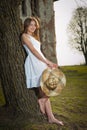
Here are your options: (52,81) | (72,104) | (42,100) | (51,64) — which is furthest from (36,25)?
(72,104)

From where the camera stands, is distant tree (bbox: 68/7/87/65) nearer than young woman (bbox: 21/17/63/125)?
No

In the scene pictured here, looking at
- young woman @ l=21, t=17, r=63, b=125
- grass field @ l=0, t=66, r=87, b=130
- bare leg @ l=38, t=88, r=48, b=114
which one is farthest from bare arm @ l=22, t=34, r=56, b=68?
bare leg @ l=38, t=88, r=48, b=114

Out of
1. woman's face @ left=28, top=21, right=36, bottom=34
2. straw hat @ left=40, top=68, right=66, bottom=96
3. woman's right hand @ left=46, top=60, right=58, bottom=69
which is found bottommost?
straw hat @ left=40, top=68, right=66, bottom=96

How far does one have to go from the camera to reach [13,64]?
307 centimetres

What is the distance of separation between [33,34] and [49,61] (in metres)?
0.29

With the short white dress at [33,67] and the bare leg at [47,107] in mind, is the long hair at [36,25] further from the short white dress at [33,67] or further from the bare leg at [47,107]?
the bare leg at [47,107]

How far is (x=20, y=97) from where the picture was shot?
3.09 meters

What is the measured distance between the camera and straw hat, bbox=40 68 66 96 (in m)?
2.99

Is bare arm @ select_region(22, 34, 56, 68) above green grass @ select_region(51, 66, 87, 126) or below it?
above

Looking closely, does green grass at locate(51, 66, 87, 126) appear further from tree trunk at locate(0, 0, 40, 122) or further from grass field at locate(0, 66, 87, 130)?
tree trunk at locate(0, 0, 40, 122)

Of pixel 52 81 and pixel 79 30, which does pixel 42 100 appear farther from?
pixel 79 30

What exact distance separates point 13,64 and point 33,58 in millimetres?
195

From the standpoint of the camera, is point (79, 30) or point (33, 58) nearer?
point (33, 58)

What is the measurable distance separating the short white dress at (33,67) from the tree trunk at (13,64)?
46 millimetres
